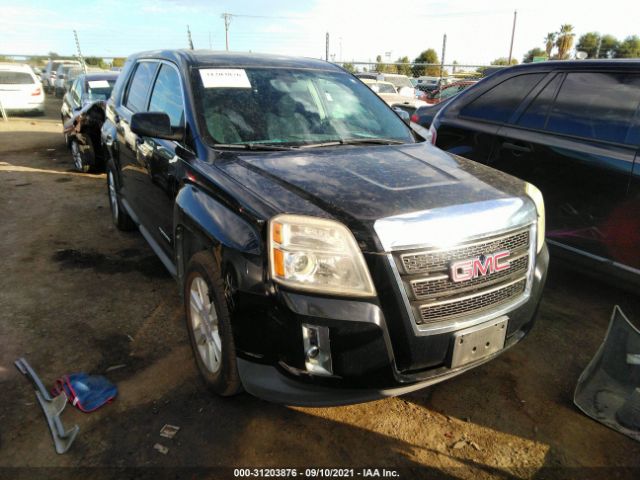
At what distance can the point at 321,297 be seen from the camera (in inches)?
71.2

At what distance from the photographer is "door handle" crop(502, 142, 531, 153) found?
362 cm

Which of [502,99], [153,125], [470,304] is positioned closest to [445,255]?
[470,304]

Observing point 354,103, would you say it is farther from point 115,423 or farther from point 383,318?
point 115,423

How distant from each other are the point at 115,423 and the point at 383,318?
4.78 ft

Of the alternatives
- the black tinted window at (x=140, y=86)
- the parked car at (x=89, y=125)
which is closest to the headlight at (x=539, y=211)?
the black tinted window at (x=140, y=86)

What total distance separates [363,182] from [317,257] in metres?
0.54

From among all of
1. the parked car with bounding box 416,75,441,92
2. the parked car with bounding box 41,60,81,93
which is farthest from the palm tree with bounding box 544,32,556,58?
the parked car with bounding box 41,60,81,93

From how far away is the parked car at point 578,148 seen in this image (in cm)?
306

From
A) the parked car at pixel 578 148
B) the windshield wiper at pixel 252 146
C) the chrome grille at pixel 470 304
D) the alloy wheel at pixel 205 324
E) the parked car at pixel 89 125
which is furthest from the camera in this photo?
the parked car at pixel 89 125

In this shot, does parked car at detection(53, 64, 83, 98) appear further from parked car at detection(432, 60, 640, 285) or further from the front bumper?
the front bumper

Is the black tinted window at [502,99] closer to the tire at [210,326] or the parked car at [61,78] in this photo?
the tire at [210,326]

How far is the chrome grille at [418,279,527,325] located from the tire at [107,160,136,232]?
3.59m

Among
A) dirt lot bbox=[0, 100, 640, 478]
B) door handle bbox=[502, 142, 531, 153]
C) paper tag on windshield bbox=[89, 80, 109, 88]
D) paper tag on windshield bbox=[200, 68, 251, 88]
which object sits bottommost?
dirt lot bbox=[0, 100, 640, 478]

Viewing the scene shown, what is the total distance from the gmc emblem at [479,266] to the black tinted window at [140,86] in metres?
2.85
